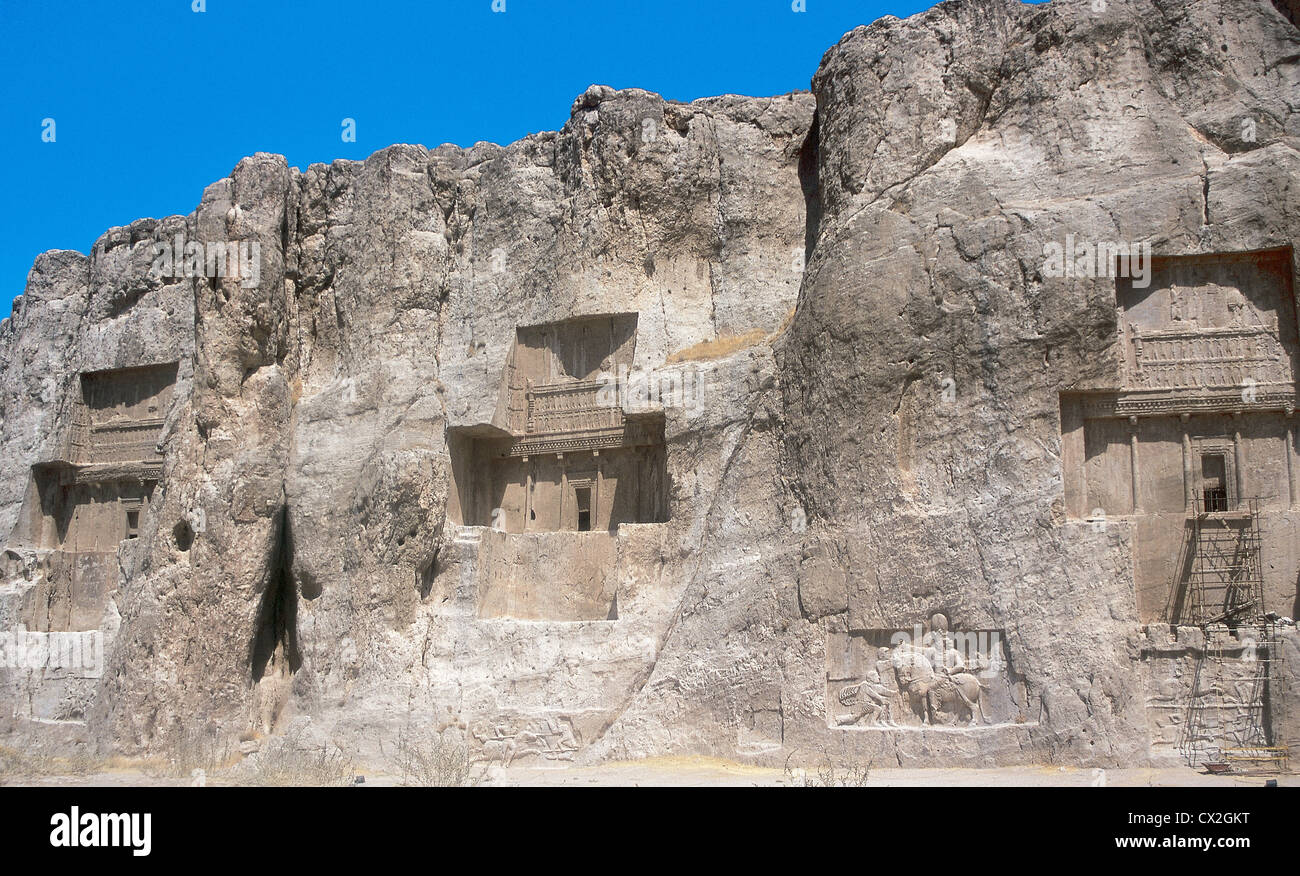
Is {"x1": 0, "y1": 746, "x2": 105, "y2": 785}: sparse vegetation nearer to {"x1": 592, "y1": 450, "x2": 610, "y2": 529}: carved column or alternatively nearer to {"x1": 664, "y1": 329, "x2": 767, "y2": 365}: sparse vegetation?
{"x1": 592, "y1": 450, "x2": 610, "y2": 529}: carved column

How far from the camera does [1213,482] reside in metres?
14.6

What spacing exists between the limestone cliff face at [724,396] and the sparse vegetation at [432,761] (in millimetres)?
287

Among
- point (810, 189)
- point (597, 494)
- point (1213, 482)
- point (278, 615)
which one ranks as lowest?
point (278, 615)

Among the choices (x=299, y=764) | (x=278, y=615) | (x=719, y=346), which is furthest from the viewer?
(x=278, y=615)

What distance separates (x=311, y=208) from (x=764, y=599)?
33.3ft

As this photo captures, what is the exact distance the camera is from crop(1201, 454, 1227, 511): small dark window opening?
14.5 metres

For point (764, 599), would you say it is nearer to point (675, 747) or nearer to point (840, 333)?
point (675, 747)

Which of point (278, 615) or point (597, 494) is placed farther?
point (278, 615)

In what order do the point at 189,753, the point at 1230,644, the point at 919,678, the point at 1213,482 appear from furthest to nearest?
1. the point at 189,753
2. the point at 1213,482
3. the point at 919,678
4. the point at 1230,644

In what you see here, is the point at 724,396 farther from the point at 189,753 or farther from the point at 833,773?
the point at 189,753

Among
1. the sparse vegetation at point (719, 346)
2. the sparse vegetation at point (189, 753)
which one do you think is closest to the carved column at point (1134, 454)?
the sparse vegetation at point (719, 346)

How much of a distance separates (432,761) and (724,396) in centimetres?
587

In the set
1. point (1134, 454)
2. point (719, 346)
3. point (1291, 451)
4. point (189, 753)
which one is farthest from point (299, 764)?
point (1291, 451)

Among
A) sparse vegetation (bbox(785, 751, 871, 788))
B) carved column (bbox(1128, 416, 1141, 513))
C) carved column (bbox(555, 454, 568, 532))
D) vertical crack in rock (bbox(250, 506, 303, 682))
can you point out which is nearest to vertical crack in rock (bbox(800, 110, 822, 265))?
carved column (bbox(555, 454, 568, 532))
